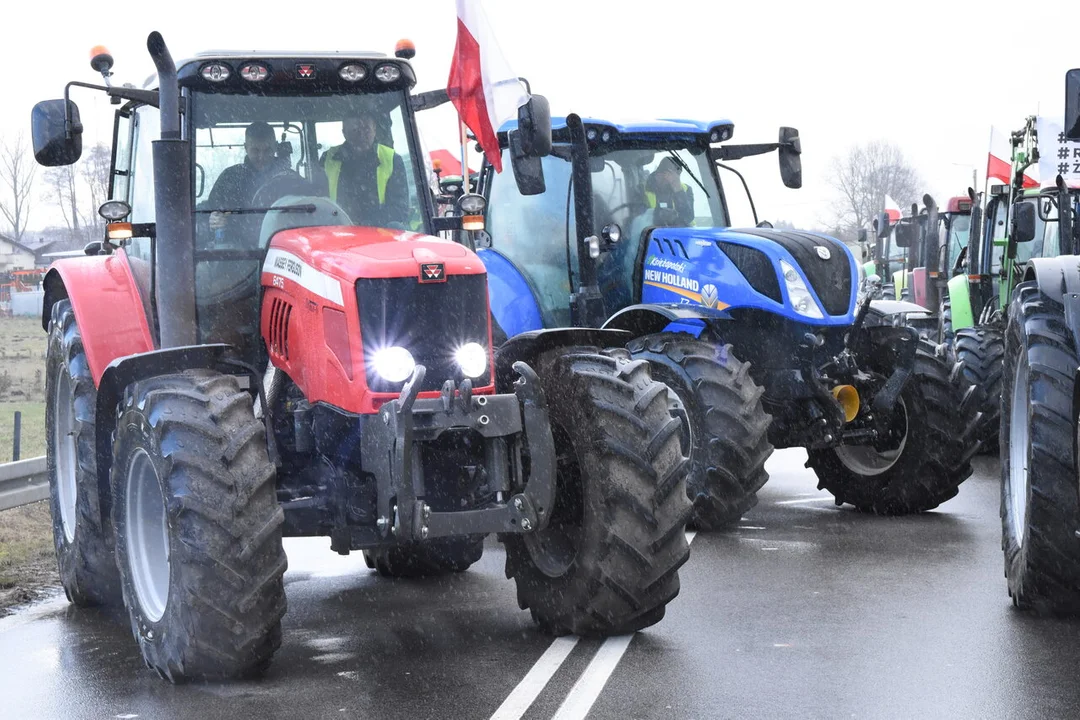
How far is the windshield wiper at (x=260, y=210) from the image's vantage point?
23.2ft

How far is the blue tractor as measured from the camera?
32.3 ft

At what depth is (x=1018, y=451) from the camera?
307 inches

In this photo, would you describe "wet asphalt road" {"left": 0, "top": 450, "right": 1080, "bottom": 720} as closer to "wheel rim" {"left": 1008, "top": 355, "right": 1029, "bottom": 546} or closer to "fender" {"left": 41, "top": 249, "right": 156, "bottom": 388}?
"wheel rim" {"left": 1008, "top": 355, "right": 1029, "bottom": 546}

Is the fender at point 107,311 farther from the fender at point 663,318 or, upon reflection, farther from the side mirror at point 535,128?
the fender at point 663,318

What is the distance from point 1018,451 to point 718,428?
2283mm

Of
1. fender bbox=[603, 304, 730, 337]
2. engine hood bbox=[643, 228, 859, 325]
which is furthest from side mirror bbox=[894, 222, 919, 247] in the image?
fender bbox=[603, 304, 730, 337]

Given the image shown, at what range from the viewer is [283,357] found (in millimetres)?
6902

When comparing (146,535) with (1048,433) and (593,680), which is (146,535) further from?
(1048,433)

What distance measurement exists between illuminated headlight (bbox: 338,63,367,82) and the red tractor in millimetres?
14

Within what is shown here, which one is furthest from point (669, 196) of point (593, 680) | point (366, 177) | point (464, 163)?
point (593, 680)

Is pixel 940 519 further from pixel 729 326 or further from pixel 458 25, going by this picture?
pixel 458 25

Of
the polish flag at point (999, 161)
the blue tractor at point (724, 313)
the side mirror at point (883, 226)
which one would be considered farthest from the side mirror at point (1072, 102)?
the side mirror at point (883, 226)

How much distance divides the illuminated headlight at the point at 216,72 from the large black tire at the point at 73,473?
1.65 meters

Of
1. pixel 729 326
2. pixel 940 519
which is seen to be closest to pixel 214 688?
pixel 729 326
